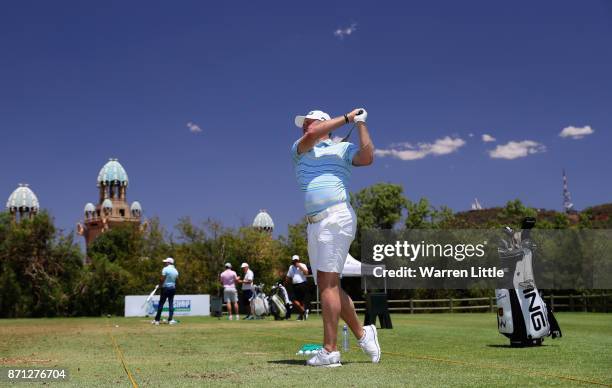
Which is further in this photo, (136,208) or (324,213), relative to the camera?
(136,208)

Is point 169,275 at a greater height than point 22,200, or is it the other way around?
point 22,200

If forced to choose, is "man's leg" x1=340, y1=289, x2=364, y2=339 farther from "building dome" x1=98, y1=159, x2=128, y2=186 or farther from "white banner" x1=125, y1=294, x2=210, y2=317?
"building dome" x1=98, y1=159, x2=128, y2=186

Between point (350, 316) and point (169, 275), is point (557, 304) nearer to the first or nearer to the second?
point (169, 275)

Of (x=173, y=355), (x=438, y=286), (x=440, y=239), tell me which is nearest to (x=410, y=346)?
(x=173, y=355)

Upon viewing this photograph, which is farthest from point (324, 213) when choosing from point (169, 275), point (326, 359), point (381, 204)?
point (381, 204)

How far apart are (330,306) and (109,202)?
134m

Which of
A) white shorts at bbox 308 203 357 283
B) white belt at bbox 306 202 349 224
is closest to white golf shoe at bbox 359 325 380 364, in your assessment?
white shorts at bbox 308 203 357 283

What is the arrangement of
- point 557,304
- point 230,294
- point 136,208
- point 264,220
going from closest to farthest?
point 230,294 → point 557,304 → point 136,208 → point 264,220

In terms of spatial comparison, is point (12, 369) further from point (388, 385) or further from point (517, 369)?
point (517, 369)

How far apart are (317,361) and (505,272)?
3.68m

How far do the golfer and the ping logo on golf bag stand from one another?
297 centimetres

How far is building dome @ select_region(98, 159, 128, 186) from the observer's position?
13538 centimetres

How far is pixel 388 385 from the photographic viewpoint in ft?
14.7

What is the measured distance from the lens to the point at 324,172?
596 centimetres
